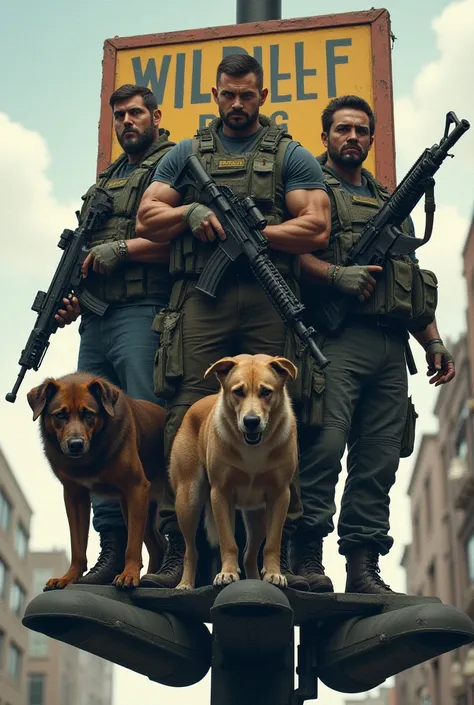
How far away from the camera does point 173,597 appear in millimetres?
6715

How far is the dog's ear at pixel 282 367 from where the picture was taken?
6402mm

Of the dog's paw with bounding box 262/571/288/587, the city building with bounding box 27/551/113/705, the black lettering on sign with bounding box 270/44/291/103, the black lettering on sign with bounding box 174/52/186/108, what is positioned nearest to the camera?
the dog's paw with bounding box 262/571/288/587

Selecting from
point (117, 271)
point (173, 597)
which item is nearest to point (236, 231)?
point (117, 271)

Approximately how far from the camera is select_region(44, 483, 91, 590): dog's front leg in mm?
7004

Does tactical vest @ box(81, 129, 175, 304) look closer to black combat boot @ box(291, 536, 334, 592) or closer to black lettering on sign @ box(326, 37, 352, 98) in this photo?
black combat boot @ box(291, 536, 334, 592)

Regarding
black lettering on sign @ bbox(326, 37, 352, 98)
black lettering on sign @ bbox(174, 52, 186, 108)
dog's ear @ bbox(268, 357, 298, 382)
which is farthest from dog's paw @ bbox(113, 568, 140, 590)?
black lettering on sign @ bbox(326, 37, 352, 98)

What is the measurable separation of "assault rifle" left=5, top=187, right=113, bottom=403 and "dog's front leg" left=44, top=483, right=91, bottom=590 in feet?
4.00

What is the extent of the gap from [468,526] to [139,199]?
118 feet

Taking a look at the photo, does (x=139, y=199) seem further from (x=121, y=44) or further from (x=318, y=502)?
(x=121, y=44)

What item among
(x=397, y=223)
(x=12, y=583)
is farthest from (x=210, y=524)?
(x=12, y=583)

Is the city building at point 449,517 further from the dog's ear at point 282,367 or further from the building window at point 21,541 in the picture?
the dog's ear at point 282,367

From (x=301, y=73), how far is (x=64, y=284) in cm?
349

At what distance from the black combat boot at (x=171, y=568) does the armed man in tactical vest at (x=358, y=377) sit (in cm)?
72

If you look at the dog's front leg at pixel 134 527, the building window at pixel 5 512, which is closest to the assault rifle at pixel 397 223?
the dog's front leg at pixel 134 527
